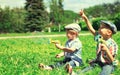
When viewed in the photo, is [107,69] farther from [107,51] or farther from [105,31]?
[105,31]

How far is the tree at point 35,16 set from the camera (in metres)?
73.2

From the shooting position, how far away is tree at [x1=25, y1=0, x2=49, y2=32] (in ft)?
240

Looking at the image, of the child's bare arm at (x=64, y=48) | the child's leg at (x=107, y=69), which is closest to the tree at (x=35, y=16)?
the child's bare arm at (x=64, y=48)

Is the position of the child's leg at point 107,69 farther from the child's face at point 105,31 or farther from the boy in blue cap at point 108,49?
the child's face at point 105,31

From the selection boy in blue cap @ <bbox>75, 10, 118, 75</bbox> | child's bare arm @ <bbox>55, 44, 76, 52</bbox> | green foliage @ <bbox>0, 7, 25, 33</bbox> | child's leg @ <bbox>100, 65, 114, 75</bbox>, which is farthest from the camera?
green foliage @ <bbox>0, 7, 25, 33</bbox>

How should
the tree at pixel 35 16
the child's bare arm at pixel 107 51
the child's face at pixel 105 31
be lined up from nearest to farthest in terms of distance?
the child's bare arm at pixel 107 51 → the child's face at pixel 105 31 → the tree at pixel 35 16

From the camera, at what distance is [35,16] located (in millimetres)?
73750

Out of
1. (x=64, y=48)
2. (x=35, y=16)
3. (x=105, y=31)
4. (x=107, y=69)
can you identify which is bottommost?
(x=35, y=16)

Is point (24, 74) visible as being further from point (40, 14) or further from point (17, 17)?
point (17, 17)

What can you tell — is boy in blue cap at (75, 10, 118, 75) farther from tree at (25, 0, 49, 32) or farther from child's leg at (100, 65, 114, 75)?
tree at (25, 0, 49, 32)

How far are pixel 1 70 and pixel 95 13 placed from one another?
14357 cm

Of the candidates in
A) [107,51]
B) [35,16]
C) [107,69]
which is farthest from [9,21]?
[107,51]

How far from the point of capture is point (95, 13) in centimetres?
14950

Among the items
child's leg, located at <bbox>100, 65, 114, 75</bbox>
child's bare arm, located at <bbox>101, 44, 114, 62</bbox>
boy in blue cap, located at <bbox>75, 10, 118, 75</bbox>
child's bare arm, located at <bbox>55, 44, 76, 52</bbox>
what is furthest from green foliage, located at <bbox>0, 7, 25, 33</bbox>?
child's bare arm, located at <bbox>101, 44, 114, 62</bbox>
